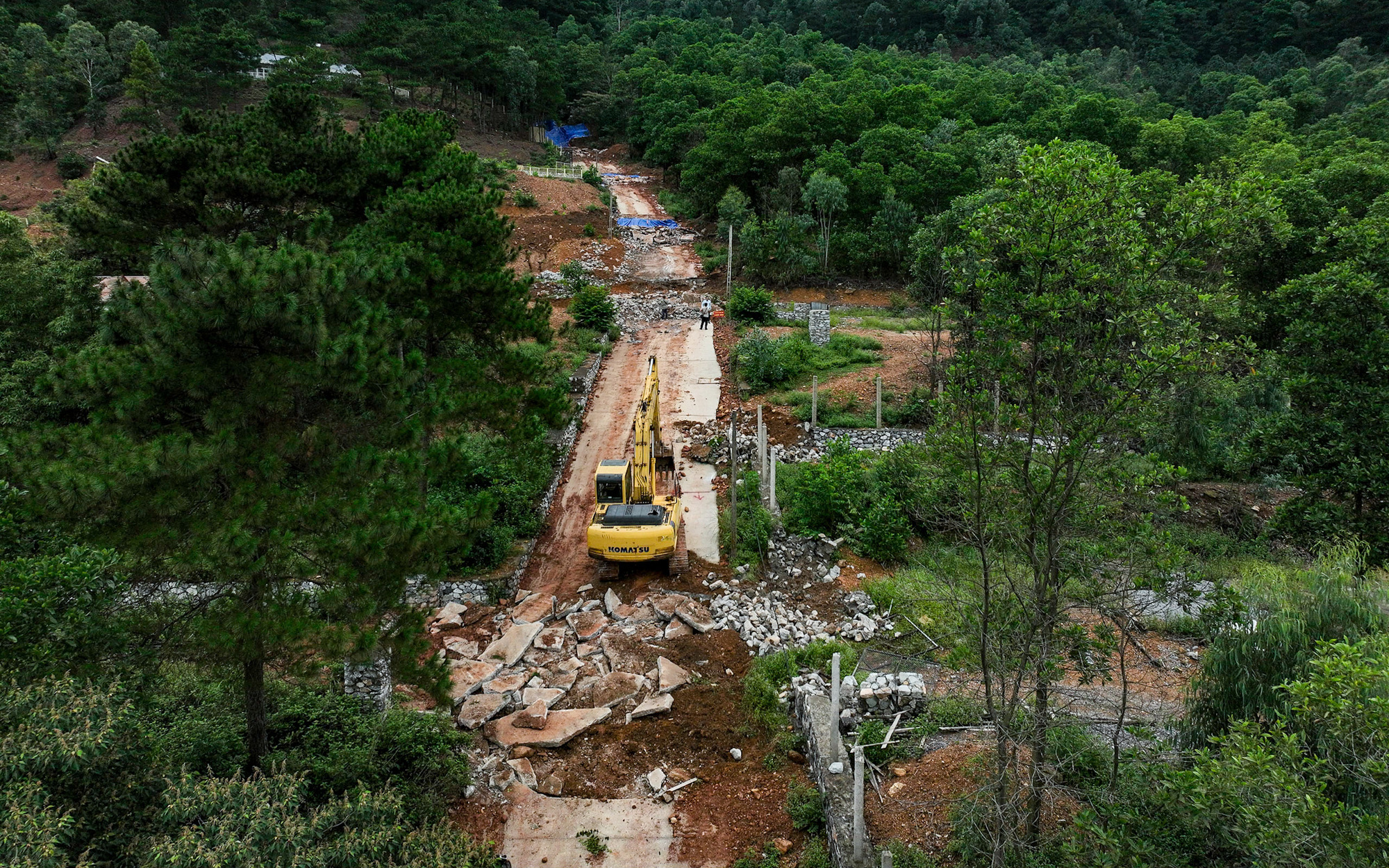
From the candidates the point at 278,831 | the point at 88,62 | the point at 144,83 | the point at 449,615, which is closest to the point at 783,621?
the point at 449,615

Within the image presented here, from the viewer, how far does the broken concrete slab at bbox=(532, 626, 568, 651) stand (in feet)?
45.1

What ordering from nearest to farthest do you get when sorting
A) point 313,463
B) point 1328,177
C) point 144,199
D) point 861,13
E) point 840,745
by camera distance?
point 313,463, point 840,745, point 144,199, point 1328,177, point 861,13

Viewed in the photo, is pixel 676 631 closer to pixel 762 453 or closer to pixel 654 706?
pixel 654 706

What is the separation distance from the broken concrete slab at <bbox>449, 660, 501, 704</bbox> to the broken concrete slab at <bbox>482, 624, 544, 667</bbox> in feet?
0.66

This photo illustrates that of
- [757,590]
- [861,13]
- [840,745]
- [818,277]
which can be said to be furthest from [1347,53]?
[840,745]

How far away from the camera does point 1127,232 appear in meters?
6.35

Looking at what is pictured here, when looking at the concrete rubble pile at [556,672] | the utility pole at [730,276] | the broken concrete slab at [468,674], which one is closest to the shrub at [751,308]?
the utility pole at [730,276]

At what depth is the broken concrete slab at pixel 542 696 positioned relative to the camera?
12.2 metres

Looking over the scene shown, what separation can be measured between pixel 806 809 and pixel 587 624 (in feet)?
18.7

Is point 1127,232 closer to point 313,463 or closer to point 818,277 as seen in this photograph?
point 313,463

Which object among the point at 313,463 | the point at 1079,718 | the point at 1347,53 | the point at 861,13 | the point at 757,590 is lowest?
the point at 757,590

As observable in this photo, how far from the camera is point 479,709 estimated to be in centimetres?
1195

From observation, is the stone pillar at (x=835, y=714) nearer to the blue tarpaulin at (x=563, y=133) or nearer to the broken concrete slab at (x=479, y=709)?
the broken concrete slab at (x=479, y=709)

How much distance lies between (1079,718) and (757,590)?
7283 mm
